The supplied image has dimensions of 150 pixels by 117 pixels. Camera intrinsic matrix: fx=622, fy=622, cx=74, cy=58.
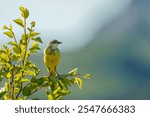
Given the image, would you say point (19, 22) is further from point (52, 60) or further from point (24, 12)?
point (52, 60)

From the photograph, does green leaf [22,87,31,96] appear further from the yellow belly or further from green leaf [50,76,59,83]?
the yellow belly

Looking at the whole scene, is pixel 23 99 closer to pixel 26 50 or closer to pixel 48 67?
pixel 26 50

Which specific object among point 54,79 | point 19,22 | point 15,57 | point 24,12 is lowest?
point 54,79

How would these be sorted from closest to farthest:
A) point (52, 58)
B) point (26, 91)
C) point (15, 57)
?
point (26, 91), point (15, 57), point (52, 58)

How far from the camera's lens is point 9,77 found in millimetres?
6215

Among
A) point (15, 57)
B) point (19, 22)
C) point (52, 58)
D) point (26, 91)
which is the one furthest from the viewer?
point (52, 58)

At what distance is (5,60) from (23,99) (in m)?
0.43

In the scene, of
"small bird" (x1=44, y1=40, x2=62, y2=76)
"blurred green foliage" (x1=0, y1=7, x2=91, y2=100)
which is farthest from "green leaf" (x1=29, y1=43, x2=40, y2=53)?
"small bird" (x1=44, y1=40, x2=62, y2=76)

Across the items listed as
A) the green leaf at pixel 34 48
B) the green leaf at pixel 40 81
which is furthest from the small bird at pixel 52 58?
the green leaf at pixel 40 81

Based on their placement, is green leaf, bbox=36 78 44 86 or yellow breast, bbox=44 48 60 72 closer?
green leaf, bbox=36 78 44 86

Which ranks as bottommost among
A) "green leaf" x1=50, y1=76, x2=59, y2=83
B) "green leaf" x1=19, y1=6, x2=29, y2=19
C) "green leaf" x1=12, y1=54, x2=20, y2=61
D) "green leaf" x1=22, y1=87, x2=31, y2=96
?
"green leaf" x1=22, y1=87, x2=31, y2=96

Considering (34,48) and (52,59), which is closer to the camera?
(34,48)

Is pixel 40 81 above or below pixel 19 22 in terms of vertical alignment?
below

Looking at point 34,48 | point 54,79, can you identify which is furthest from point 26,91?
point 34,48
